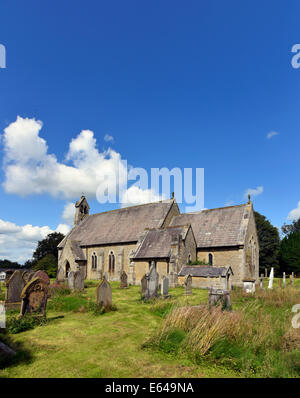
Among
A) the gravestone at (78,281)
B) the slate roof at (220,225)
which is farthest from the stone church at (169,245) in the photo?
the gravestone at (78,281)

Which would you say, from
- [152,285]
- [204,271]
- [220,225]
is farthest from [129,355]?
[220,225]

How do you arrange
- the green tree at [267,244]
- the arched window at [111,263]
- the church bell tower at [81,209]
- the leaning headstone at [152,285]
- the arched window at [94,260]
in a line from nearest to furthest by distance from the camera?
the leaning headstone at [152,285]
the arched window at [111,263]
the arched window at [94,260]
the church bell tower at [81,209]
the green tree at [267,244]

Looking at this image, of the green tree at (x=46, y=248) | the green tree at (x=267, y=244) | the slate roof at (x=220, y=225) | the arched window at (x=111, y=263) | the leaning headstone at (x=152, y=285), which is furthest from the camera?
the green tree at (x=46, y=248)

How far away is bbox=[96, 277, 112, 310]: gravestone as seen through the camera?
38.4 ft

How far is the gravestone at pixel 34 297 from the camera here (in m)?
9.88

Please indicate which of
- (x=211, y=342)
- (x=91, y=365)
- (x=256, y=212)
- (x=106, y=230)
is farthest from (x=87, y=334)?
(x=256, y=212)

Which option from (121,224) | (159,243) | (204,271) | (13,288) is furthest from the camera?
(121,224)

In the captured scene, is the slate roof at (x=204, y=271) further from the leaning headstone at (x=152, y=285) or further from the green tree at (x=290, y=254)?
the green tree at (x=290, y=254)

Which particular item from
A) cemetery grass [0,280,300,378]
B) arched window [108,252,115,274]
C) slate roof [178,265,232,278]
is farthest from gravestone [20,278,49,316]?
arched window [108,252,115,274]

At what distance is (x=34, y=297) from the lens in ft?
33.4

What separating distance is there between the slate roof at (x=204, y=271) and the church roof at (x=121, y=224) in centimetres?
798

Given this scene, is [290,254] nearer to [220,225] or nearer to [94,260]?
[220,225]

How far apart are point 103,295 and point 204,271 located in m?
12.4

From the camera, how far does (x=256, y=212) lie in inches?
1901
